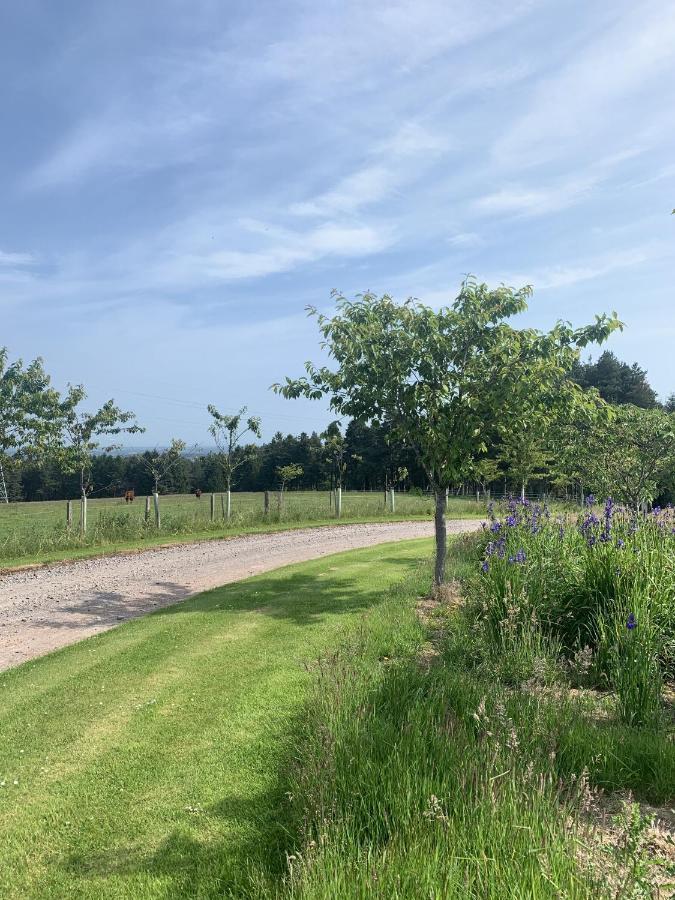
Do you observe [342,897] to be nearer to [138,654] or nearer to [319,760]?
[319,760]

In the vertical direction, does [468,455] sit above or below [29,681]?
above

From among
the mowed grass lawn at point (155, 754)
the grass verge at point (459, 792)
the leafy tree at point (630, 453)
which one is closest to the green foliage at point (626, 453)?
the leafy tree at point (630, 453)

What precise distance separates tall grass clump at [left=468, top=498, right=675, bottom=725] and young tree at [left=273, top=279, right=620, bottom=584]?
5.62 feet

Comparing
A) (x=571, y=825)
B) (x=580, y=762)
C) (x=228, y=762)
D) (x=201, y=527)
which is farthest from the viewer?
(x=201, y=527)

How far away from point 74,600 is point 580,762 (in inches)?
373

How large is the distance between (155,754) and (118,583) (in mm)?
8302

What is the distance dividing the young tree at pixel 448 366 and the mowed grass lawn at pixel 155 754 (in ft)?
10.4

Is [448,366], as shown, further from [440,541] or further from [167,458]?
[167,458]

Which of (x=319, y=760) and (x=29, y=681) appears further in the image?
(x=29, y=681)

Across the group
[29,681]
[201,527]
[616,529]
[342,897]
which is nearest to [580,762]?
[342,897]

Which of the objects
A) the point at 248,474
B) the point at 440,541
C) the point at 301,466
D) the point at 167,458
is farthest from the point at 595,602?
the point at 248,474

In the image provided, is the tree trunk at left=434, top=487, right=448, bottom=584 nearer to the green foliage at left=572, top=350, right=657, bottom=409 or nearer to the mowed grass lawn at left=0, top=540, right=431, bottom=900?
the mowed grass lawn at left=0, top=540, right=431, bottom=900

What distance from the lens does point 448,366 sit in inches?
375

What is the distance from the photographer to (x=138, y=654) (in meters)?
7.09
